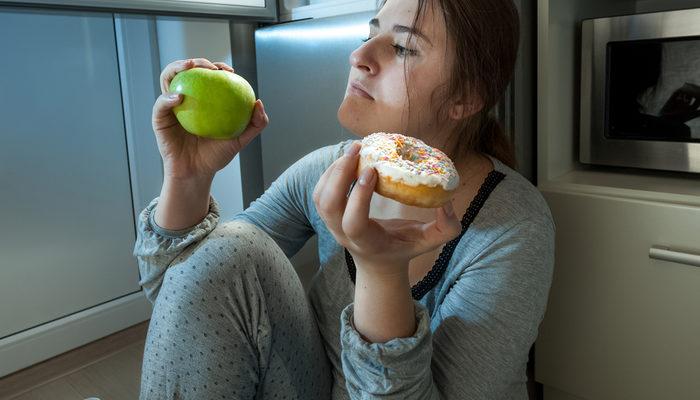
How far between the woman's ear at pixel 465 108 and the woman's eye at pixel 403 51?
106 millimetres

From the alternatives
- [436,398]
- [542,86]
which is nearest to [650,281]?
[542,86]

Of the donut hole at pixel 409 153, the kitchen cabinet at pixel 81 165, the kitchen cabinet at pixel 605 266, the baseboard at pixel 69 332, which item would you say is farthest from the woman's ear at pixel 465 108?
the baseboard at pixel 69 332

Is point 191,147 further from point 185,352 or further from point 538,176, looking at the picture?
point 538,176

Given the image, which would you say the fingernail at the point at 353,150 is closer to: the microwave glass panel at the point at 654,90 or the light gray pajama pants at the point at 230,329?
the light gray pajama pants at the point at 230,329

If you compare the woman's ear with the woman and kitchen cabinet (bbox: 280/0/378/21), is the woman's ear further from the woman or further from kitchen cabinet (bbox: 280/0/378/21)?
kitchen cabinet (bbox: 280/0/378/21)

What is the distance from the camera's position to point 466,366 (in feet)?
2.41

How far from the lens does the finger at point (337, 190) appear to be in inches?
23.4

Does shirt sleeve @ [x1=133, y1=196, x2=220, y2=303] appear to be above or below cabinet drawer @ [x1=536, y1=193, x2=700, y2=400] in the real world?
above

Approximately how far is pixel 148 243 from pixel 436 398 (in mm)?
458

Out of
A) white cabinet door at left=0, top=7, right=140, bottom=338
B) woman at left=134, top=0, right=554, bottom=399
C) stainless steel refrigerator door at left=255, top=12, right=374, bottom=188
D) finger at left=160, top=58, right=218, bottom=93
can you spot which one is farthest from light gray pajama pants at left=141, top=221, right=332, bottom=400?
white cabinet door at left=0, top=7, right=140, bottom=338

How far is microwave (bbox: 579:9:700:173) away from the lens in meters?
1.05

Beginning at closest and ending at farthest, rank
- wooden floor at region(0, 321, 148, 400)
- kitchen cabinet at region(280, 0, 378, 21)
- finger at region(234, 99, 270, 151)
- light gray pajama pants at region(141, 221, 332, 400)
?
1. light gray pajama pants at region(141, 221, 332, 400)
2. finger at region(234, 99, 270, 151)
3. kitchen cabinet at region(280, 0, 378, 21)
4. wooden floor at region(0, 321, 148, 400)

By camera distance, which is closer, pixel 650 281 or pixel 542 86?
pixel 650 281

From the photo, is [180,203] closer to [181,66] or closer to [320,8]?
[181,66]
